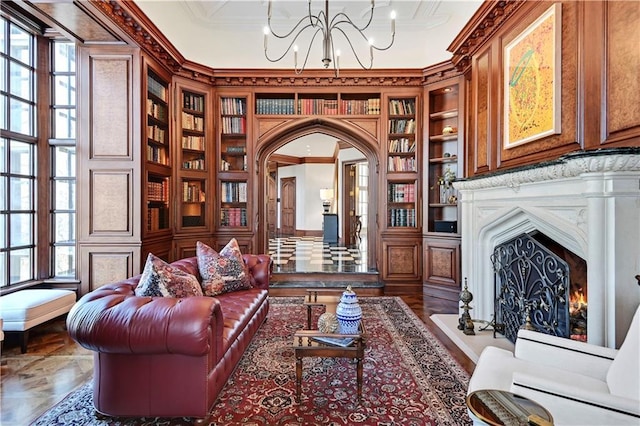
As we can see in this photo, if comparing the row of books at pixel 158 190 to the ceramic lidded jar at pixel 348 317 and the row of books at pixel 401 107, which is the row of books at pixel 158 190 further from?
the row of books at pixel 401 107

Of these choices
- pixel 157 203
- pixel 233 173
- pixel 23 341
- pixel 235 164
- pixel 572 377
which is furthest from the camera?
pixel 235 164

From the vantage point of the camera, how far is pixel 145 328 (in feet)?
5.81

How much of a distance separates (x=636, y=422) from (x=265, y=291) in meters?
2.84

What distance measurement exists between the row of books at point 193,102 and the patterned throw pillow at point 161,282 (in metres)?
3.42

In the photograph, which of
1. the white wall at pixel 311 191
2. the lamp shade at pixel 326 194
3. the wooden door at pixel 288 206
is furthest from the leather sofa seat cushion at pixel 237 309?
the wooden door at pixel 288 206

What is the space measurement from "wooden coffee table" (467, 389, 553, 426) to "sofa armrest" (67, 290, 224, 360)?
1.35m

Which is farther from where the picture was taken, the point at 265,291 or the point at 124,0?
the point at 265,291

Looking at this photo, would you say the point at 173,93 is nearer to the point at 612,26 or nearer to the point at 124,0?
the point at 124,0

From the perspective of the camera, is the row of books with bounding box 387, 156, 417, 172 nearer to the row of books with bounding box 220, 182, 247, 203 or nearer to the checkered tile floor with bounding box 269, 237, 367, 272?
the checkered tile floor with bounding box 269, 237, 367, 272

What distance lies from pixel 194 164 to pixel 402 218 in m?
3.40

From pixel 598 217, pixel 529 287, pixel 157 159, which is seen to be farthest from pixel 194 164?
pixel 598 217

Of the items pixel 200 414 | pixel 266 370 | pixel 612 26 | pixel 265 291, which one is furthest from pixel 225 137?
pixel 612 26

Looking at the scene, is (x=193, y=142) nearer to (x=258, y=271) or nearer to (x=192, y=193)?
(x=192, y=193)

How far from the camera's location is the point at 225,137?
5.44 m
